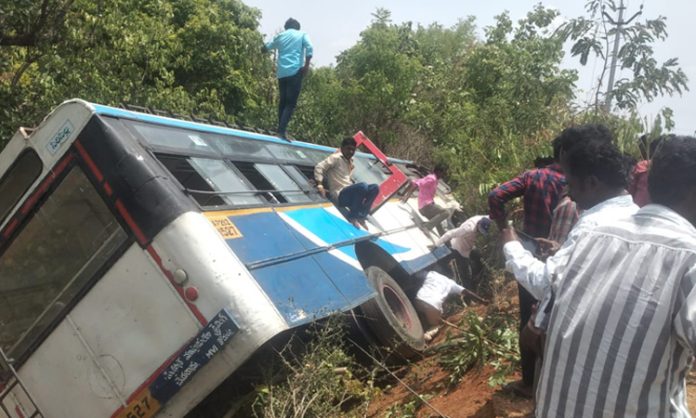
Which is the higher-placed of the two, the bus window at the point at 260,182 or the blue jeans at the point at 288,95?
the blue jeans at the point at 288,95

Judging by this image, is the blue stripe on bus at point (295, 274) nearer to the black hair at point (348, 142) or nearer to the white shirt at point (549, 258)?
the white shirt at point (549, 258)

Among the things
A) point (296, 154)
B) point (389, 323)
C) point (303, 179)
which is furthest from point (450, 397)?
point (296, 154)

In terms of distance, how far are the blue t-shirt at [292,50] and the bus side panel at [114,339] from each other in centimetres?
416

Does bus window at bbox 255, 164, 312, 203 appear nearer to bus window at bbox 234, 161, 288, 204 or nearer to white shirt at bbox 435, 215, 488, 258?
bus window at bbox 234, 161, 288, 204

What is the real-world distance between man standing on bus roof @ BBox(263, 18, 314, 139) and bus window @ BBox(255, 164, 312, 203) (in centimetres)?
148

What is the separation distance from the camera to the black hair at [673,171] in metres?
1.81

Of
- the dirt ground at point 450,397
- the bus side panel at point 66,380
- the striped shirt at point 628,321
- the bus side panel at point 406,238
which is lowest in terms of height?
the dirt ground at point 450,397

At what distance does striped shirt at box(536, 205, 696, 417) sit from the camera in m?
1.66

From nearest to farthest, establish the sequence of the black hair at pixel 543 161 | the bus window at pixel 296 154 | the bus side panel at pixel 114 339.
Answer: the bus side panel at pixel 114 339
the black hair at pixel 543 161
the bus window at pixel 296 154

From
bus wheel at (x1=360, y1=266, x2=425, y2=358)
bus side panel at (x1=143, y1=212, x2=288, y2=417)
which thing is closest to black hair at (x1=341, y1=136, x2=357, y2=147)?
bus wheel at (x1=360, y1=266, x2=425, y2=358)

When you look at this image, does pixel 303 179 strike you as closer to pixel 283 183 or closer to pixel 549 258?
pixel 283 183

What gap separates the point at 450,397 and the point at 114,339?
232cm

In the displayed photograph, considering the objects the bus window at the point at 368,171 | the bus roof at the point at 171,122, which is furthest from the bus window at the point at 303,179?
the bus window at the point at 368,171

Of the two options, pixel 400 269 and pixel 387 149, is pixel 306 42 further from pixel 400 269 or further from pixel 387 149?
pixel 387 149
